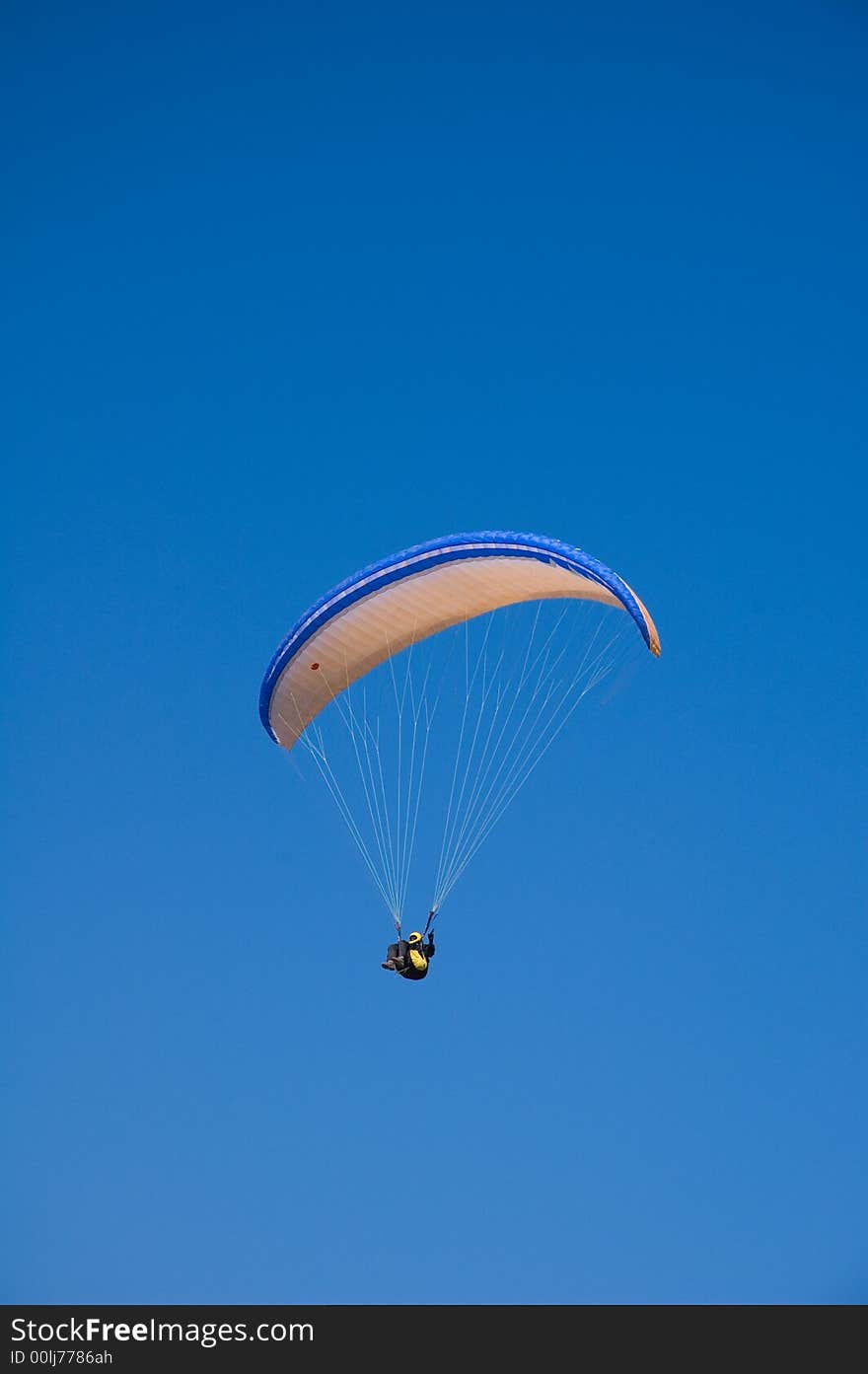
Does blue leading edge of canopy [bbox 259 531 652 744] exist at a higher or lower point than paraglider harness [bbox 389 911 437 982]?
higher

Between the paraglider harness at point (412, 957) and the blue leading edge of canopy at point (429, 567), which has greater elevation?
the blue leading edge of canopy at point (429, 567)

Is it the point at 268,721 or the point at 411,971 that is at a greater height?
the point at 268,721

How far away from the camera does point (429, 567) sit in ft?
89.2

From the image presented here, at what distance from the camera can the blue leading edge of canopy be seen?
83.0ft

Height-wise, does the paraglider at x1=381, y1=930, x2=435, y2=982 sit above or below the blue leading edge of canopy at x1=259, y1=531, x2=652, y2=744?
below

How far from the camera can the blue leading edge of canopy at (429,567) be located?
25297 millimetres

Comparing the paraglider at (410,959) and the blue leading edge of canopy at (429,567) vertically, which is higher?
the blue leading edge of canopy at (429,567)
